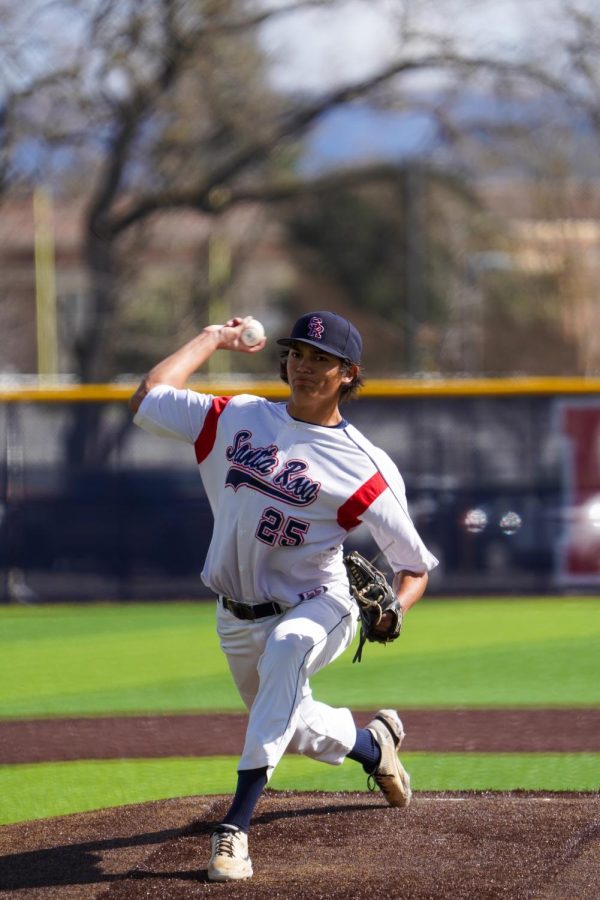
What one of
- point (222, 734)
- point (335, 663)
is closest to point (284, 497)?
point (222, 734)

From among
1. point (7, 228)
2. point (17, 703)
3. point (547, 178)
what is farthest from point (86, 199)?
point (17, 703)

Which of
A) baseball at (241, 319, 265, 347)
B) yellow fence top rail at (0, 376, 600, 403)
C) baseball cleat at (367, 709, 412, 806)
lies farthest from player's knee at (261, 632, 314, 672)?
yellow fence top rail at (0, 376, 600, 403)

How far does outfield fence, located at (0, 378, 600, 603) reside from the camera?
1230cm

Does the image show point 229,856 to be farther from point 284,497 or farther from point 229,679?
point 229,679

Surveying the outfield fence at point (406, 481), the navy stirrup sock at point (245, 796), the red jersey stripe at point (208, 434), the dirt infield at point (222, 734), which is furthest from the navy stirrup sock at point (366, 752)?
the outfield fence at point (406, 481)

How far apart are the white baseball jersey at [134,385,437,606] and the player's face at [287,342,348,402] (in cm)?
11

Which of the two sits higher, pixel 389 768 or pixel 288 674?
pixel 288 674

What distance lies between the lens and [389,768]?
4684 millimetres

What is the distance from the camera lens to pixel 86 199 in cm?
2209

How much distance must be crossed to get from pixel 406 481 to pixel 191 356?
792 cm

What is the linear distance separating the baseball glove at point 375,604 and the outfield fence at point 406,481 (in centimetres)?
802

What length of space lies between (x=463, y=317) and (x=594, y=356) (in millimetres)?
9041

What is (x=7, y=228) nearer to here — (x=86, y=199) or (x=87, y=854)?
(x=86, y=199)

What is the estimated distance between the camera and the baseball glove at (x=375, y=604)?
13.7 ft
